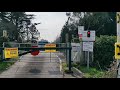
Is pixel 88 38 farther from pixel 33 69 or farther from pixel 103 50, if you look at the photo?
pixel 33 69

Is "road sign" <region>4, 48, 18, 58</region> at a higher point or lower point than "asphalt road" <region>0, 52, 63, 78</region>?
higher

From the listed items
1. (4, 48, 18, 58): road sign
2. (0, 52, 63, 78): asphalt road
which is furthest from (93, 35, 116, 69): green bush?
(4, 48, 18, 58): road sign

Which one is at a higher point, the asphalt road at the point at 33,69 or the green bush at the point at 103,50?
the green bush at the point at 103,50

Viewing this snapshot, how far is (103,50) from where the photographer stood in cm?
1773


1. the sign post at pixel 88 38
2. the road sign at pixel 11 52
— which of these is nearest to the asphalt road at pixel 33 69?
the road sign at pixel 11 52

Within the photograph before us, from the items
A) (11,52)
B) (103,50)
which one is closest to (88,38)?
(103,50)

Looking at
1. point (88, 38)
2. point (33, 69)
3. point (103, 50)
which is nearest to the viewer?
point (88, 38)

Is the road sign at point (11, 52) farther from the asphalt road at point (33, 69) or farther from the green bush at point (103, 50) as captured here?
the green bush at point (103, 50)

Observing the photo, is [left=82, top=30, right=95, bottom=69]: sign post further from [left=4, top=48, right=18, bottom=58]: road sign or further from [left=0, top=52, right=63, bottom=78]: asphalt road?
[left=4, top=48, right=18, bottom=58]: road sign

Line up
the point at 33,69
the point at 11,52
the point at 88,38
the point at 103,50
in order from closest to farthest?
the point at 88,38 → the point at 11,52 → the point at 33,69 → the point at 103,50

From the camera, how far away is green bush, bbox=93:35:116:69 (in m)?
17.5

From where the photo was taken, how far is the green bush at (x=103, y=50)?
17500 millimetres
